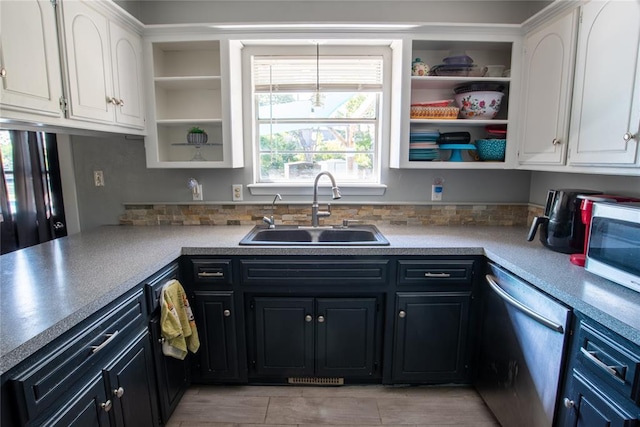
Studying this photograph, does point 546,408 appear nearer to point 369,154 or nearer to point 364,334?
point 364,334

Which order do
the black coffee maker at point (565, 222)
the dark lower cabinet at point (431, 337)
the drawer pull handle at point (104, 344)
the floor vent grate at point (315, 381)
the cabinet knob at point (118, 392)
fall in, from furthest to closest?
the floor vent grate at point (315, 381) → the dark lower cabinet at point (431, 337) → the black coffee maker at point (565, 222) → the cabinet knob at point (118, 392) → the drawer pull handle at point (104, 344)

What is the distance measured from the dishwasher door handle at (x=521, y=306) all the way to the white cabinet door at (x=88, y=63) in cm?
217

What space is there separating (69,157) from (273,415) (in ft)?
7.15

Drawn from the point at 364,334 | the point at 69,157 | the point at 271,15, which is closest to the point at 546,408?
the point at 364,334

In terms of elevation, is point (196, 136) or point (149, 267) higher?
point (196, 136)

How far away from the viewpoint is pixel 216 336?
1.87m

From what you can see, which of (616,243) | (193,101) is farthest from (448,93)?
(193,101)

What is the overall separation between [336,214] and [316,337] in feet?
2.89

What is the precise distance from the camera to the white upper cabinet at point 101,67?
150 cm

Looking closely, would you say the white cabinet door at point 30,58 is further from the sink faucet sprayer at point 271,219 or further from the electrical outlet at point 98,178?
the sink faucet sprayer at point 271,219

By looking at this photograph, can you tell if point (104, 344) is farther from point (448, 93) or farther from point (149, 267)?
point (448, 93)

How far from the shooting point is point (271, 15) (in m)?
2.20

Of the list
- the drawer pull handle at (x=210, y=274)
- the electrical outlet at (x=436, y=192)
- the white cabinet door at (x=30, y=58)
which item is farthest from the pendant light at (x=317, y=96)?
the white cabinet door at (x=30, y=58)

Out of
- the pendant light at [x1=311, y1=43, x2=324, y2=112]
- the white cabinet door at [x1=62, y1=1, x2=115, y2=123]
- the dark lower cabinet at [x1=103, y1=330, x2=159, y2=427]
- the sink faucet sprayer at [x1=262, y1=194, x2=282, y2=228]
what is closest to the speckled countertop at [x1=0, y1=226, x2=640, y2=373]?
the sink faucet sprayer at [x1=262, y1=194, x2=282, y2=228]
